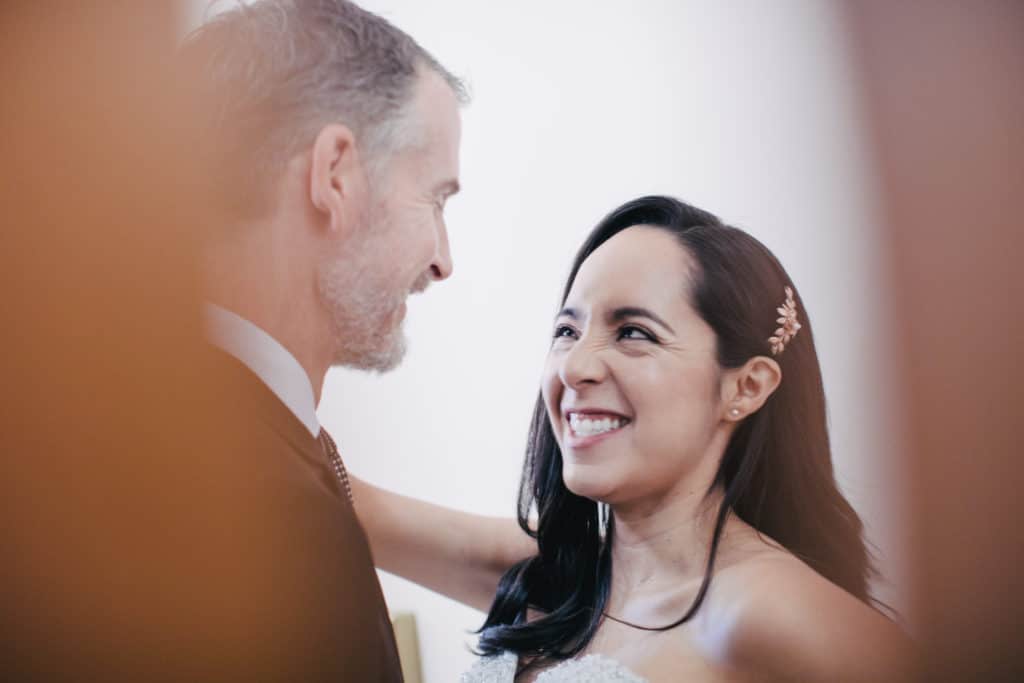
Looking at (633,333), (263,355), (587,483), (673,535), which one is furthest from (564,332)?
(263,355)

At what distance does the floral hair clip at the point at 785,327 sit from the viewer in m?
1.36

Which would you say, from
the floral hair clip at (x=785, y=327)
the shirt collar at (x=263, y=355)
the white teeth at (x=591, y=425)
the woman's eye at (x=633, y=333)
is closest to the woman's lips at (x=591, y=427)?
the white teeth at (x=591, y=425)

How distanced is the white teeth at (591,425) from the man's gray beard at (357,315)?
29 cm

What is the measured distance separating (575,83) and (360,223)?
43cm

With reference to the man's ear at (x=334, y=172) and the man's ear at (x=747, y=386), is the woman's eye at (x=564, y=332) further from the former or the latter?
the man's ear at (x=334, y=172)

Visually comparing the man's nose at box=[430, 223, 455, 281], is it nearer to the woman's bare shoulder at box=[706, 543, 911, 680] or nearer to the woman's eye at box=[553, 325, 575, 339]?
the woman's eye at box=[553, 325, 575, 339]

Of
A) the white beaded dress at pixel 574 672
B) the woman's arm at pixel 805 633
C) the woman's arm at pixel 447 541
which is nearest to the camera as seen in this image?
the woman's arm at pixel 805 633

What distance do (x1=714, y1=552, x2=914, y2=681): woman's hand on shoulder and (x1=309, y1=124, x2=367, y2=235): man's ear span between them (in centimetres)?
73

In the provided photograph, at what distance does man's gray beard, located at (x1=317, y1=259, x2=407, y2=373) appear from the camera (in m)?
1.34

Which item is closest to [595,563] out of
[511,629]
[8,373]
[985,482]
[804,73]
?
[511,629]

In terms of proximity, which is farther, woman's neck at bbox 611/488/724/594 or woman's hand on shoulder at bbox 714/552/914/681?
woman's neck at bbox 611/488/724/594

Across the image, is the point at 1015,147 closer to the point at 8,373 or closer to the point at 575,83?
the point at 575,83

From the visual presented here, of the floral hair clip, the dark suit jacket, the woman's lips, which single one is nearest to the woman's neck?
the woman's lips

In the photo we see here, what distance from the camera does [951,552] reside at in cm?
139
